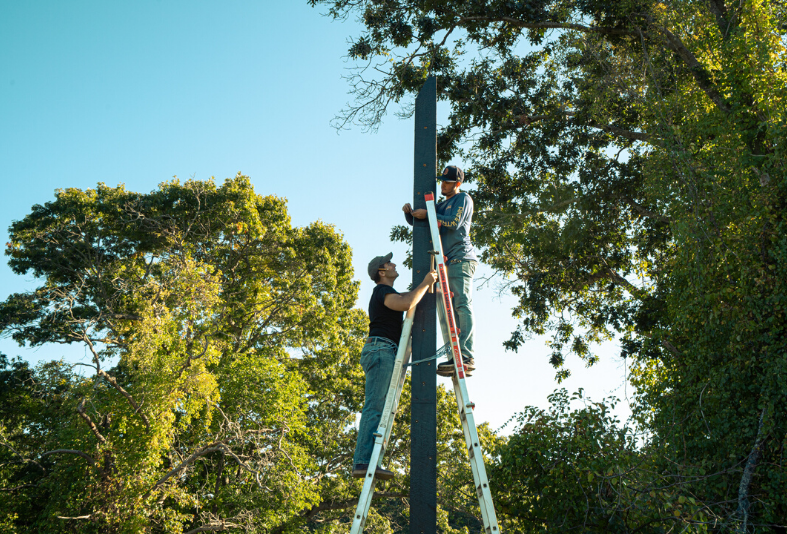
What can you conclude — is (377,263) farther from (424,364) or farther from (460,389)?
(460,389)

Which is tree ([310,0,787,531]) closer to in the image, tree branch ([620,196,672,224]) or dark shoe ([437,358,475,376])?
tree branch ([620,196,672,224])

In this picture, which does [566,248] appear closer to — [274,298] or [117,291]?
[274,298]

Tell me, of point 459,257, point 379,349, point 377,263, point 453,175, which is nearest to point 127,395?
point 377,263

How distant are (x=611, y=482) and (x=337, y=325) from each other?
14599 mm

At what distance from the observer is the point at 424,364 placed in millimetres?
3787

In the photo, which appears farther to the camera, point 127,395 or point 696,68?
point 127,395

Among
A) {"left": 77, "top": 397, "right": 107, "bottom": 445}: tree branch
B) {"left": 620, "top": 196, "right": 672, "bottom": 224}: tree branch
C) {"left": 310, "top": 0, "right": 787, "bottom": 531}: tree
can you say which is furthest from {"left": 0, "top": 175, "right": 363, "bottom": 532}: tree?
{"left": 620, "top": 196, "right": 672, "bottom": 224}: tree branch

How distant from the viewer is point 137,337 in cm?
1603

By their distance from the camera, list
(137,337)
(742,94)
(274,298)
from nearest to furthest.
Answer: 1. (742,94)
2. (137,337)
3. (274,298)

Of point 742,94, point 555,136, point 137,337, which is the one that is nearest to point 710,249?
point 742,94

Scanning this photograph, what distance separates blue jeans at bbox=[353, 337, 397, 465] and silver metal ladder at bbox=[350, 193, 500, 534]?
143 mm

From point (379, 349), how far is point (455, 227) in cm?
101

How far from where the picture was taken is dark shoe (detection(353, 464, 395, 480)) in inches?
135

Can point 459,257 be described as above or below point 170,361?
below
